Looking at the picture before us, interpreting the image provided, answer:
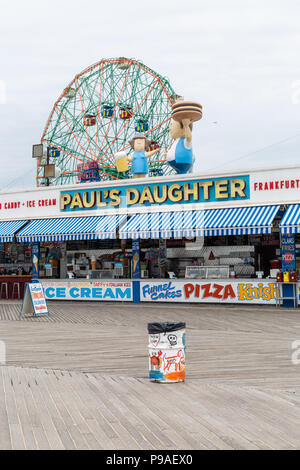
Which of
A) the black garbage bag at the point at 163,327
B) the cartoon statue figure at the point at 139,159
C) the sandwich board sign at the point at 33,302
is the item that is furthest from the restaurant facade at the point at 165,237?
the black garbage bag at the point at 163,327

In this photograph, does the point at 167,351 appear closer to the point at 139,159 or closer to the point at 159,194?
the point at 159,194

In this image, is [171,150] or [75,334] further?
[171,150]

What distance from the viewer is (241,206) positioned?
16.7 metres

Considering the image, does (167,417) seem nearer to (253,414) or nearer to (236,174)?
(253,414)

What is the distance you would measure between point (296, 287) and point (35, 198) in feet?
36.6

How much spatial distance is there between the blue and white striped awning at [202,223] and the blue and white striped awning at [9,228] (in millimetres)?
5230

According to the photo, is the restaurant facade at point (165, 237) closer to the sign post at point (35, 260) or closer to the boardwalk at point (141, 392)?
the sign post at point (35, 260)

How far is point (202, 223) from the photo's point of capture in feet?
53.7

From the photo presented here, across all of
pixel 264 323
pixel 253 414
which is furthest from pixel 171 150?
pixel 253 414

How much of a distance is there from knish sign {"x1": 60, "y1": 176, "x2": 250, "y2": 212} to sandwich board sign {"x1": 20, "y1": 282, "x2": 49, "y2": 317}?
18.1 ft

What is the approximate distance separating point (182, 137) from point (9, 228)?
8.04m

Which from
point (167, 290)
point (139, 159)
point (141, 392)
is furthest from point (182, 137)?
point (141, 392)

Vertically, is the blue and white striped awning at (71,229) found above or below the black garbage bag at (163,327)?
above

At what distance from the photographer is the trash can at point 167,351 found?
641 centimetres
